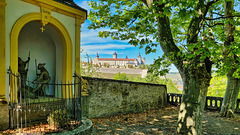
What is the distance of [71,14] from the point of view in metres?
5.87

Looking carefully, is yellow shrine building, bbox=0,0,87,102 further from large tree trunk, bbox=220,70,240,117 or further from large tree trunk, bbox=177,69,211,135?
large tree trunk, bbox=220,70,240,117

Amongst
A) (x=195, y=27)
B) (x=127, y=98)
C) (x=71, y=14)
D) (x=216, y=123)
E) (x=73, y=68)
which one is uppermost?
(x=71, y=14)

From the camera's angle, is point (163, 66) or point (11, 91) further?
point (163, 66)

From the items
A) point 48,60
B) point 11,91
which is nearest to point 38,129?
point 11,91

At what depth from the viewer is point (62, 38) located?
18.9ft

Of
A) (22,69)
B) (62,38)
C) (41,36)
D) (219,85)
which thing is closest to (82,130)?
(22,69)

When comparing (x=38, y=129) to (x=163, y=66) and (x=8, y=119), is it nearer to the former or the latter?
(x=8, y=119)

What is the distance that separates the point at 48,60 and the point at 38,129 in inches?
→ 112

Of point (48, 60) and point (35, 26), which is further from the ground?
point (35, 26)

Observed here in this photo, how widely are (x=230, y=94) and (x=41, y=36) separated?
1000 cm

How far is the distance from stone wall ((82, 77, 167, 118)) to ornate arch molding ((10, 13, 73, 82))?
2.11 meters

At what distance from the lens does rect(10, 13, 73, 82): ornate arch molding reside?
178 inches

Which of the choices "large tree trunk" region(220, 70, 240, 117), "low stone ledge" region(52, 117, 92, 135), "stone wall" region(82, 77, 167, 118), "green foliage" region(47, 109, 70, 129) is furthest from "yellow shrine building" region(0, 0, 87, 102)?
"large tree trunk" region(220, 70, 240, 117)

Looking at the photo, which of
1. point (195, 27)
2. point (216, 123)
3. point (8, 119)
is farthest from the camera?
point (216, 123)
